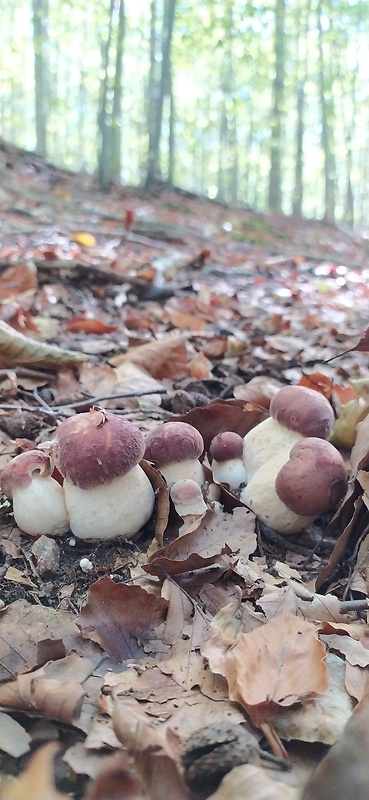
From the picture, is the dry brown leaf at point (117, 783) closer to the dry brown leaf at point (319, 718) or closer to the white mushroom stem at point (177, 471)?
the dry brown leaf at point (319, 718)

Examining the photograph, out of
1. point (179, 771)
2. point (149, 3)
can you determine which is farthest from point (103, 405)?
point (149, 3)

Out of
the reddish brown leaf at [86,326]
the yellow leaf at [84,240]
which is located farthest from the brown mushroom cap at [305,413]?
the yellow leaf at [84,240]

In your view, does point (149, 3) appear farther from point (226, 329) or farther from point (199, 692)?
point (199, 692)

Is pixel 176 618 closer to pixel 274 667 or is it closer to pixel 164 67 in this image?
pixel 274 667

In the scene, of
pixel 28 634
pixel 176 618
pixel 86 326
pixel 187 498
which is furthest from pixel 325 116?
pixel 28 634

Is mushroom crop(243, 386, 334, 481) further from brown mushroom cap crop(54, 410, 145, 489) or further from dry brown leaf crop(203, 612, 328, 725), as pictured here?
dry brown leaf crop(203, 612, 328, 725)

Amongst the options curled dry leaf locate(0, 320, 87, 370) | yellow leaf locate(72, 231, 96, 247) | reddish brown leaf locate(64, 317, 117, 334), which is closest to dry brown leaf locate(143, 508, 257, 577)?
curled dry leaf locate(0, 320, 87, 370)
